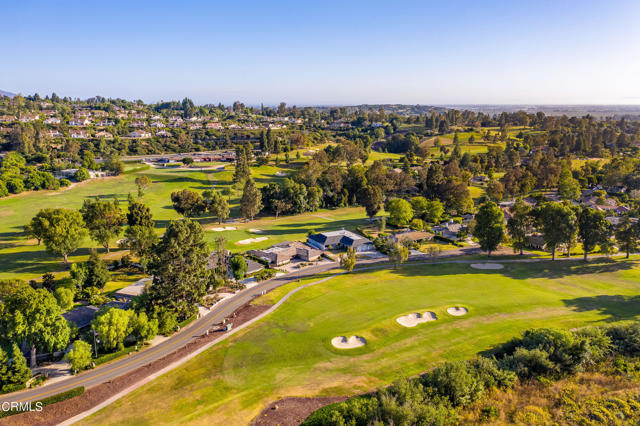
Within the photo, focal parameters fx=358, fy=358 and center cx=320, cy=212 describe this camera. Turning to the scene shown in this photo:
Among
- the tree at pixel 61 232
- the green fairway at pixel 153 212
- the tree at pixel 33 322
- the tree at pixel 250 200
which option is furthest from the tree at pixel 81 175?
the tree at pixel 33 322

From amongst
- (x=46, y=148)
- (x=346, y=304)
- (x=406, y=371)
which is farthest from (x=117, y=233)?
(x=46, y=148)

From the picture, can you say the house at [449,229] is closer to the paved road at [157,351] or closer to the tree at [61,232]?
the paved road at [157,351]

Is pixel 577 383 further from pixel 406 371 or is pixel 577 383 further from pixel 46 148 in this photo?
pixel 46 148

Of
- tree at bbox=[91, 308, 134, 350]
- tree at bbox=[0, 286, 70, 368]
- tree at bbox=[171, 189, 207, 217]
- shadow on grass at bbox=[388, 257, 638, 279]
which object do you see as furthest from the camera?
tree at bbox=[171, 189, 207, 217]

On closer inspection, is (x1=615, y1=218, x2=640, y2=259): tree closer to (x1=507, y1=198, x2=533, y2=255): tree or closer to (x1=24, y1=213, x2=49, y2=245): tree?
(x1=507, y1=198, x2=533, y2=255): tree

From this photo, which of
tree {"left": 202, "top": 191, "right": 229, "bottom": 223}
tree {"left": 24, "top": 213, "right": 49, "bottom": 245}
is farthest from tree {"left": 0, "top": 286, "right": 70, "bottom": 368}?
tree {"left": 202, "top": 191, "right": 229, "bottom": 223}

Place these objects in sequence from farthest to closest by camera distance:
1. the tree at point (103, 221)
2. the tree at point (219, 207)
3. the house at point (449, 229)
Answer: the tree at point (219, 207), the house at point (449, 229), the tree at point (103, 221)
